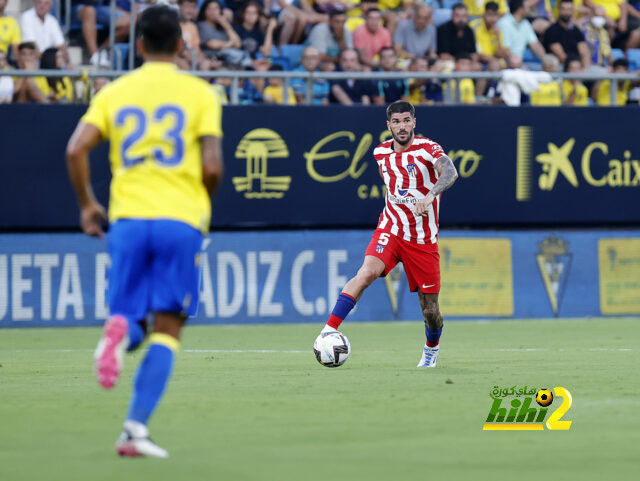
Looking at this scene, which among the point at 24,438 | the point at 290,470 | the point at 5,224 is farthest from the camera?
the point at 5,224

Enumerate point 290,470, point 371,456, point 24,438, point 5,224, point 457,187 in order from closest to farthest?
point 290,470, point 371,456, point 24,438, point 5,224, point 457,187

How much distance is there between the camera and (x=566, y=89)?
61.6 ft

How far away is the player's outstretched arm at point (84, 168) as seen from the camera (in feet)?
19.0

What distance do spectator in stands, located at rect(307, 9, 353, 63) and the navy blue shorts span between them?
42.8 feet

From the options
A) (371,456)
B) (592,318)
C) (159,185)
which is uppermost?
(159,185)

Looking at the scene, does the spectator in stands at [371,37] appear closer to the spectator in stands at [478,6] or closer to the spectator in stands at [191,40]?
the spectator in stands at [478,6]

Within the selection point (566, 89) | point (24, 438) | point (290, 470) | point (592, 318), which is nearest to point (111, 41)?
point (566, 89)

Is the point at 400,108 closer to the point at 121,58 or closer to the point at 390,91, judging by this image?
the point at 390,91

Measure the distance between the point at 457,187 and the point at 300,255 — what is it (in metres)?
2.54

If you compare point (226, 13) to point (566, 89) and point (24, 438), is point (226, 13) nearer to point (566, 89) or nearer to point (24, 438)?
point (566, 89)

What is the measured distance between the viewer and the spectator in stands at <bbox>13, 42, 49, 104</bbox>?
16625 millimetres

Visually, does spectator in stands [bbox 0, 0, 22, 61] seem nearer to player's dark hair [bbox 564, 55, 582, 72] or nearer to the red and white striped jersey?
the red and white striped jersey

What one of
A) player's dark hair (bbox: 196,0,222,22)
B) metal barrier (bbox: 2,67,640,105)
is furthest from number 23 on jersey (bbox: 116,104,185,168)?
player's dark hair (bbox: 196,0,222,22)

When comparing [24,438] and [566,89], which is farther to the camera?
[566,89]
